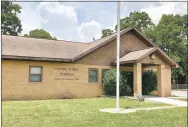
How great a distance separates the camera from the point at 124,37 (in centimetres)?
2222

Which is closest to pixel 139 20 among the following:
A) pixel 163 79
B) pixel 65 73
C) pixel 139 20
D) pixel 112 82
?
pixel 139 20

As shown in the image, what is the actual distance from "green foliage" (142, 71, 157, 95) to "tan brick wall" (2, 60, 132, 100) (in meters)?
4.04

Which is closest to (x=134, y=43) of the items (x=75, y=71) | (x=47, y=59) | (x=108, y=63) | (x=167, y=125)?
(x=108, y=63)

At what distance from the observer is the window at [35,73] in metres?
18.0

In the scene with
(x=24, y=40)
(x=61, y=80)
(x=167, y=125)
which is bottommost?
(x=167, y=125)

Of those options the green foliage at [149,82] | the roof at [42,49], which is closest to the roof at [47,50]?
the roof at [42,49]

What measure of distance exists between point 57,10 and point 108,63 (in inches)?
326

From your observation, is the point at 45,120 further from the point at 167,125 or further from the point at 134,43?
the point at 134,43

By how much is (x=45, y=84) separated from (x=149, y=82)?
28.3 ft

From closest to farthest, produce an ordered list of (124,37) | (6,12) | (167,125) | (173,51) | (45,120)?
(167,125) → (45,120) → (124,37) → (6,12) → (173,51)

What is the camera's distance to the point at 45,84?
18406mm

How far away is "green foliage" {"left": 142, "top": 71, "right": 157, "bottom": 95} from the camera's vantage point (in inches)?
865

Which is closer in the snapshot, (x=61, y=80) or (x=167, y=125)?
(x=167, y=125)

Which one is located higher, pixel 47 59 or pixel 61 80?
pixel 47 59
